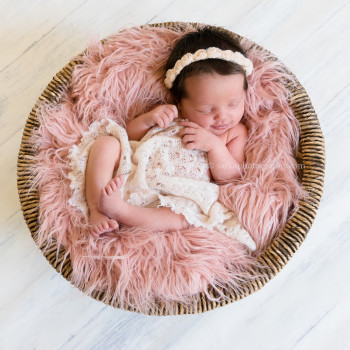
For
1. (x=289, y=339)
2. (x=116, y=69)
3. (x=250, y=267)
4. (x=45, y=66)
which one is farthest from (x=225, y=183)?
(x=45, y=66)

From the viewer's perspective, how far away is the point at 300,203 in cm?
108

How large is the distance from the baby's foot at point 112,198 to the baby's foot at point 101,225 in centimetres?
2

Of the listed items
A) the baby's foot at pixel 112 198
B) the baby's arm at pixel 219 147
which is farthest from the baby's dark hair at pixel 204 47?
the baby's foot at pixel 112 198

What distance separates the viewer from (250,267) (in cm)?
107

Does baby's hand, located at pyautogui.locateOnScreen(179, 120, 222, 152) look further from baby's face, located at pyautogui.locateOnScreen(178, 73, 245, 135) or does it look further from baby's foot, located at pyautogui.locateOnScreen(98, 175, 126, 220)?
baby's foot, located at pyautogui.locateOnScreen(98, 175, 126, 220)

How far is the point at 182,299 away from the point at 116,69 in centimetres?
69

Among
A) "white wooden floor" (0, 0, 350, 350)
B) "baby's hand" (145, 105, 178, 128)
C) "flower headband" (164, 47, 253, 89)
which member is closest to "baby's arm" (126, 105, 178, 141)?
"baby's hand" (145, 105, 178, 128)

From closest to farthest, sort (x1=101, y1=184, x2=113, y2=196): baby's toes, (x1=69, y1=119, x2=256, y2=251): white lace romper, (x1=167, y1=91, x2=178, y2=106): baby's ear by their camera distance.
→ (x1=101, y1=184, x2=113, y2=196): baby's toes < (x1=69, y1=119, x2=256, y2=251): white lace romper < (x1=167, y1=91, x2=178, y2=106): baby's ear

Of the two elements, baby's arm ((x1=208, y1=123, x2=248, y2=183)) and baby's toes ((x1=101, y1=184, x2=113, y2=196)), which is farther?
baby's arm ((x1=208, y1=123, x2=248, y2=183))

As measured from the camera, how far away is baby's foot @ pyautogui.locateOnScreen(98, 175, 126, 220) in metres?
1.03

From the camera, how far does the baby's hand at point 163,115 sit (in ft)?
3.86

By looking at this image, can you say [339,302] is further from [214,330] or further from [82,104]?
[82,104]

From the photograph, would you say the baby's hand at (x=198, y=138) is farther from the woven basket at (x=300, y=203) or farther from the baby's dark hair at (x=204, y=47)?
the woven basket at (x=300, y=203)

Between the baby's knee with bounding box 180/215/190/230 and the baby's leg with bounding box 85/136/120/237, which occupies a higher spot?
the baby's leg with bounding box 85/136/120/237
